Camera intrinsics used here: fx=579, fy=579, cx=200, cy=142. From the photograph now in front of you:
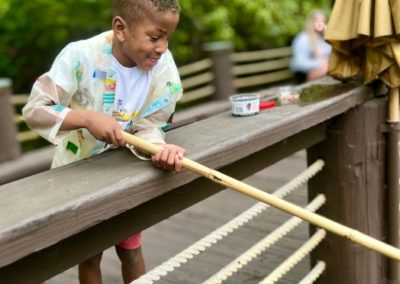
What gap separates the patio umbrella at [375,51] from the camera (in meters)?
2.23

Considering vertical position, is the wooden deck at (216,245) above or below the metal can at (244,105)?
below

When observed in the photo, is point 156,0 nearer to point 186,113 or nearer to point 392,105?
point 392,105

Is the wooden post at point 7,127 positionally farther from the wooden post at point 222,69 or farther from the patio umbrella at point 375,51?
the patio umbrella at point 375,51

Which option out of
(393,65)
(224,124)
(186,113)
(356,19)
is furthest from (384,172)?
(186,113)

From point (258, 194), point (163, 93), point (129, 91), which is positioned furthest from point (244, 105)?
point (258, 194)

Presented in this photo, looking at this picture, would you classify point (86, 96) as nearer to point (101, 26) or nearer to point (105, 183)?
point (105, 183)

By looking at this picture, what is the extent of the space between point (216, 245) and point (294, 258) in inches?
47.5

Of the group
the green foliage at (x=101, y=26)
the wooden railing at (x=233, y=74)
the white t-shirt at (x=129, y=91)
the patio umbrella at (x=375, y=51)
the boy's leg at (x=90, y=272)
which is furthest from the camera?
the green foliage at (x=101, y=26)

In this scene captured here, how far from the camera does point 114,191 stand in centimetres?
130

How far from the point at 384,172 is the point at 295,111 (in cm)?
72

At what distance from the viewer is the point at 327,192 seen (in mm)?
2504

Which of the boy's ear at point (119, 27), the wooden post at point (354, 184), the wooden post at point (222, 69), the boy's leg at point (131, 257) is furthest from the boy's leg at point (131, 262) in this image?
the wooden post at point (222, 69)

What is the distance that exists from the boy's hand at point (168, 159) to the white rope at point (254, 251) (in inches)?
21.2

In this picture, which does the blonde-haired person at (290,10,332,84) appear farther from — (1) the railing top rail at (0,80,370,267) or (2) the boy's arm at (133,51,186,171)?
(2) the boy's arm at (133,51,186,171)
